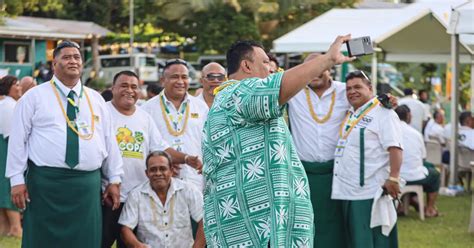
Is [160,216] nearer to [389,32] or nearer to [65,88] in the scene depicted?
[65,88]

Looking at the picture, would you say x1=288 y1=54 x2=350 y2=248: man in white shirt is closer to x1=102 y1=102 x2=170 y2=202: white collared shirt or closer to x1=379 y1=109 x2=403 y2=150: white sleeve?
x1=379 y1=109 x2=403 y2=150: white sleeve

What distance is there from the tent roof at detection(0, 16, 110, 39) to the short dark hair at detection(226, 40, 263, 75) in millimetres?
28942

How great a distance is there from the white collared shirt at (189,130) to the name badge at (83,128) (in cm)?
118

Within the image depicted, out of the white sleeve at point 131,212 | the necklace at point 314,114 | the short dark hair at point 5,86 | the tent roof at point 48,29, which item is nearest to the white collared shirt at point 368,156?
the necklace at point 314,114

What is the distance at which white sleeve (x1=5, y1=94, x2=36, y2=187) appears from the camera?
7188mm

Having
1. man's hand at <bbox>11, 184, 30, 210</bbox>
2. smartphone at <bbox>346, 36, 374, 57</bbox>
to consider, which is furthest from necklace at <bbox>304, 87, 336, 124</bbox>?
smartphone at <bbox>346, 36, 374, 57</bbox>

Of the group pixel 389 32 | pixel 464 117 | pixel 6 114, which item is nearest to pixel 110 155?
pixel 6 114

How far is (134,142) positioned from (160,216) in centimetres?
65

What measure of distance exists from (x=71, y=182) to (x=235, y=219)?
2368 millimetres

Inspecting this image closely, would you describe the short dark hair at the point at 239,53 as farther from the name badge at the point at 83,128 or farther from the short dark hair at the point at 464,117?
the short dark hair at the point at 464,117

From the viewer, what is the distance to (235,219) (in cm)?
526

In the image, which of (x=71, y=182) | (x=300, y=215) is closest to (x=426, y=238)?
(x=71, y=182)

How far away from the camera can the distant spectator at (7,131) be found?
10.6 metres

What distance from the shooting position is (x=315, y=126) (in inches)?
313
